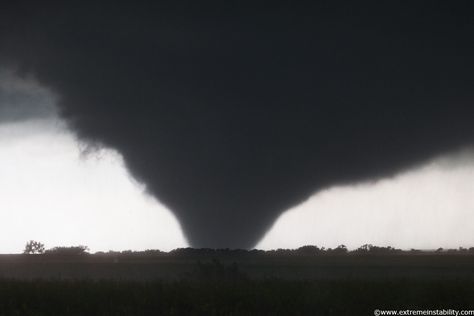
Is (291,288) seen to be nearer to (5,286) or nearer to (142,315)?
(142,315)

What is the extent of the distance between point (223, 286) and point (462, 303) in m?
10.3

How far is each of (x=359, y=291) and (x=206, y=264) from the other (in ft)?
46.4

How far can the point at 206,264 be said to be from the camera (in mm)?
39969

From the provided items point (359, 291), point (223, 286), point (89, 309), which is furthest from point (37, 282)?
point (359, 291)

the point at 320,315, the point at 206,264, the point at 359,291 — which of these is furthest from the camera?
the point at 206,264

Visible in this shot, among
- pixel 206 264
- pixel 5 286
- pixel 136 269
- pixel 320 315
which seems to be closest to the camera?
pixel 320 315

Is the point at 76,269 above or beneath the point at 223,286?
above

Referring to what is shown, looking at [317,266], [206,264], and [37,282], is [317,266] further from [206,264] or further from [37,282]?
[37,282]

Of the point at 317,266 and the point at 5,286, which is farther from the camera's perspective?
the point at 317,266

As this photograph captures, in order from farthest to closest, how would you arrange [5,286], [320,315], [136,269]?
[136,269], [5,286], [320,315]

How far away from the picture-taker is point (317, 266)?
56750 millimetres

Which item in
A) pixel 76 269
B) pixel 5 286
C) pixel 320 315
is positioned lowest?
pixel 320 315

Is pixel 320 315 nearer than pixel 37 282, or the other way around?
pixel 320 315

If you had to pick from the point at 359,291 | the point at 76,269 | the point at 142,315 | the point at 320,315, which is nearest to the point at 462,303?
the point at 359,291
